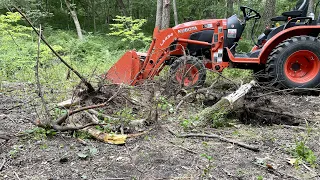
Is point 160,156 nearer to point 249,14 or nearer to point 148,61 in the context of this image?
point 148,61

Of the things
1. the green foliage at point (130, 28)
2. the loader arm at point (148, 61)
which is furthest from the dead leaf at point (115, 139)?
the green foliage at point (130, 28)

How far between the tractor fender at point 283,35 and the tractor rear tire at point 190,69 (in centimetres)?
126

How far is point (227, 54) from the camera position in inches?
231

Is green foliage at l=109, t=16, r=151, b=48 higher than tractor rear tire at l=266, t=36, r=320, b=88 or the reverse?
higher

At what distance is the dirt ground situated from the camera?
8.10 ft

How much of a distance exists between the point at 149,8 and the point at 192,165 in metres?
19.3

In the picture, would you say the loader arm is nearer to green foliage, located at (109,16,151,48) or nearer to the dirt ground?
the dirt ground

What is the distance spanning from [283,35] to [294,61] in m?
0.55

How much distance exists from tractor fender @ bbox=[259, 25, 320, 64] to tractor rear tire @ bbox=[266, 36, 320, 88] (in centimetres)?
15

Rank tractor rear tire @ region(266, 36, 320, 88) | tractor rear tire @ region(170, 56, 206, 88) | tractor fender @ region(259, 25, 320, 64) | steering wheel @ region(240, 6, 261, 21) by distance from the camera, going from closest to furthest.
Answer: tractor rear tire @ region(170, 56, 206, 88)
tractor rear tire @ region(266, 36, 320, 88)
tractor fender @ region(259, 25, 320, 64)
steering wheel @ region(240, 6, 261, 21)

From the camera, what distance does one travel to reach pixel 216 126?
3701 mm

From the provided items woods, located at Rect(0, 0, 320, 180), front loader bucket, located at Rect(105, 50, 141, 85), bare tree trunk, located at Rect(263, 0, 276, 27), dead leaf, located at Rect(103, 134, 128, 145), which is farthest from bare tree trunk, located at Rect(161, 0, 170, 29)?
dead leaf, located at Rect(103, 134, 128, 145)

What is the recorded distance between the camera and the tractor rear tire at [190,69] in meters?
5.20

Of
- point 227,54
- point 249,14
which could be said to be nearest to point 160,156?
point 227,54
